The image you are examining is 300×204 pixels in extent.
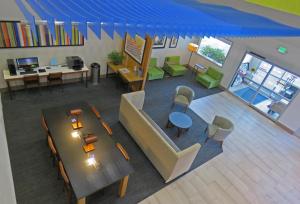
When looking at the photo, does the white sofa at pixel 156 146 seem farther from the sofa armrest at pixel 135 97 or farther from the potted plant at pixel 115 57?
the potted plant at pixel 115 57

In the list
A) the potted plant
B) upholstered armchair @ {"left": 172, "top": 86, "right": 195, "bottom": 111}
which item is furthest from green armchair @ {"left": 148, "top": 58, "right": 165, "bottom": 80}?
upholstered armchair @ {"left": 172, "top": 86, "right": 195, "bottom": 111}

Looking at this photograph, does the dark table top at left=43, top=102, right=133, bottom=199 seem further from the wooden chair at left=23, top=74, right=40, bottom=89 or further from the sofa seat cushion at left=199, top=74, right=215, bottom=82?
the sofa seat cushion at left=199, top=74, right=215, bottom=82

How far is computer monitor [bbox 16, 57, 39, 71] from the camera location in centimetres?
573

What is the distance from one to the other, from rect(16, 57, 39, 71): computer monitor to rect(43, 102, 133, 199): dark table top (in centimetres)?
220

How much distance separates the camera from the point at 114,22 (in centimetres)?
151

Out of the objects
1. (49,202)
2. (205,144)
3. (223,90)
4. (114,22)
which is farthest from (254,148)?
(114,22)

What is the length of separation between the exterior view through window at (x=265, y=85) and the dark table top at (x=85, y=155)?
268 inches

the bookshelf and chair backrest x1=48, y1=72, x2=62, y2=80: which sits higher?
the bookshelf

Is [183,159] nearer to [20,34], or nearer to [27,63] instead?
[27,63]

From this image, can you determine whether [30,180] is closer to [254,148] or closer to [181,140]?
[181,140]

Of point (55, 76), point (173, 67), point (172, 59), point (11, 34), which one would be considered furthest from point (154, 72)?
point (11, 34)

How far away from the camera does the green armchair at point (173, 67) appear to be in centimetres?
929

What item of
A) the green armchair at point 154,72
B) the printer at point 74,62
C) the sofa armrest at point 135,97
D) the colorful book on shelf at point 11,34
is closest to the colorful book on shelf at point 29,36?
the colorful book on shelf at point 11,34

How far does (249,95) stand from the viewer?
9.24 metres
